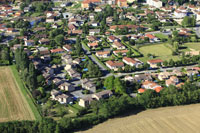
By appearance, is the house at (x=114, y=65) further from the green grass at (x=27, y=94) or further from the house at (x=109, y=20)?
the house at (x=109, y=20)

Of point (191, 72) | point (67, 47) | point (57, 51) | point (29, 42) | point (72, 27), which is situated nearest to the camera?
point (191, 72)

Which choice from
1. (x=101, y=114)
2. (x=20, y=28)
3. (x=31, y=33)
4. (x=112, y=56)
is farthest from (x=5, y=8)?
(x=101, y=114)

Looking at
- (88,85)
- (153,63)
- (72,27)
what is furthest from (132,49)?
(72,27)

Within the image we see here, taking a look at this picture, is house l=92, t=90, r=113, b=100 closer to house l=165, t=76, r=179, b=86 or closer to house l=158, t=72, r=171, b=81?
house l=165, t=76, r=179, b=86

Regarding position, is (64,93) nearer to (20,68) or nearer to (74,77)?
(74,77)

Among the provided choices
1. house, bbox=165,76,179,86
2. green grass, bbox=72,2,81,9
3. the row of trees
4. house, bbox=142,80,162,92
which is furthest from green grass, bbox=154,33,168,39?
green grass, bbox=72,2,81,9

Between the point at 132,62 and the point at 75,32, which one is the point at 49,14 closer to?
the point at 75,32

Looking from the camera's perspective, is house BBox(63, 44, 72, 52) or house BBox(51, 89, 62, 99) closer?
house BBox(51, 89, 62, 99)
